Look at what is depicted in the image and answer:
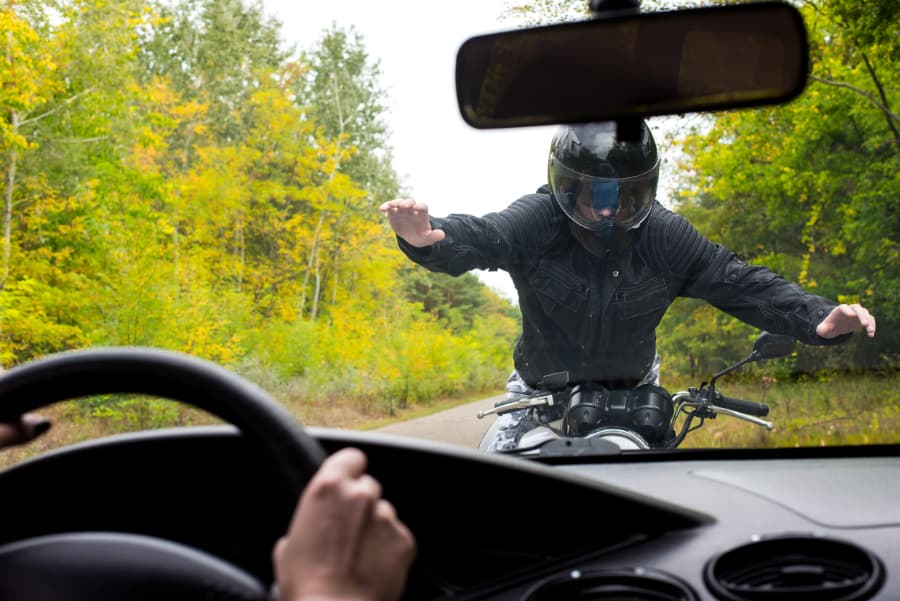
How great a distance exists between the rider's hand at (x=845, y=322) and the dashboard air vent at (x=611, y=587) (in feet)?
3.76

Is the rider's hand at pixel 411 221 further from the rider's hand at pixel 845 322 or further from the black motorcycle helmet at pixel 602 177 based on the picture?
the rider's hand at pixel 845 322

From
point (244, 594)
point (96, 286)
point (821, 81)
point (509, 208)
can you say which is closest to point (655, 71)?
point (509, 208)

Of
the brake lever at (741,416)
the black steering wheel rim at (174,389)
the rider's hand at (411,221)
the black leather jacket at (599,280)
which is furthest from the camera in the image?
the black leather jacket at (599,280)

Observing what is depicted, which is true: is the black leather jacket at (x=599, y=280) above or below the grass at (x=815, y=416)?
above

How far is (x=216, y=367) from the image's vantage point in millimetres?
1206

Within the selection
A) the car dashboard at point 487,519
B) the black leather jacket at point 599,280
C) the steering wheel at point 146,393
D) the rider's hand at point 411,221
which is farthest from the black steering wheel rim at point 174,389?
the black leather jacket at point 599,280

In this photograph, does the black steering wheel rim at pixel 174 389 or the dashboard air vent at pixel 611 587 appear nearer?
the black steering wheel rim at pixel 174 389

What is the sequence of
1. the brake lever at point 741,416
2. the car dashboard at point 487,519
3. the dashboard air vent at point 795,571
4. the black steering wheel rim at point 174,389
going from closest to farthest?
the black steering wheel rim at point 174,389 → the dashboard air vent at point 795,571 → the car dashboard at point 487,519 → the brake lever at point 741,416

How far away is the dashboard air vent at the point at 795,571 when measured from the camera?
1.53m

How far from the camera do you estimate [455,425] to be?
3.12 meters

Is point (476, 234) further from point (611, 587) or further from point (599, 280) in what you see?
point (611, 587)

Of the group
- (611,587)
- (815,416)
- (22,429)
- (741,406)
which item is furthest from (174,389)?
(815,416)

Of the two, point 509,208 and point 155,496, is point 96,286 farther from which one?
point 155,496

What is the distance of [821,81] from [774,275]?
1537 mm
